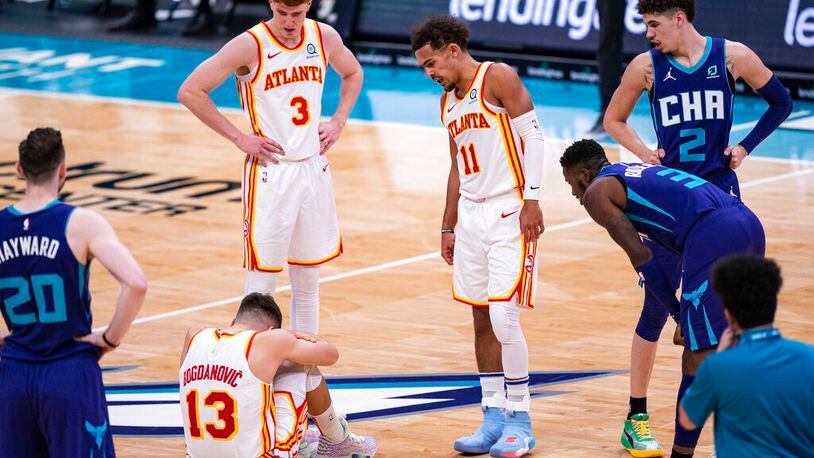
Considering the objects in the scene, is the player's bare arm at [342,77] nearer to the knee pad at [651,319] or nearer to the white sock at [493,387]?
the white sock at [493,387]

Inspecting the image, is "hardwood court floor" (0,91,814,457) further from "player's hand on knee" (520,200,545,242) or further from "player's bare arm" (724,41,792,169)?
"player's bare arm" (724,41,792,169)

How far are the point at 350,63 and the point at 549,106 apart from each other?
9750 mm

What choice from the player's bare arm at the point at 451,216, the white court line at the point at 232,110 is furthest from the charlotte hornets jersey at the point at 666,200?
the white court line at the point at 232,110

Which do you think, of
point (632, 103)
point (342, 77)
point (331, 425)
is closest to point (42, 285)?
point (331, 425)

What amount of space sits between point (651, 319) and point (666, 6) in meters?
1.42

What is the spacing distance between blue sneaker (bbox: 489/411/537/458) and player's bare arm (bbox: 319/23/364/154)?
5.32ft

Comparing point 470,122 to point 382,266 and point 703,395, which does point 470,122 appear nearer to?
point 703,395

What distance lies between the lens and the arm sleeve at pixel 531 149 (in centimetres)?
671

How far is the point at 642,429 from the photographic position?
667 cm

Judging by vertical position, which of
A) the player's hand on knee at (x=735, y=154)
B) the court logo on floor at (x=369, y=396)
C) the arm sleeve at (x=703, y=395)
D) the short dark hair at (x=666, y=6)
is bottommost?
the court logo on floor at (x=369, y=396)

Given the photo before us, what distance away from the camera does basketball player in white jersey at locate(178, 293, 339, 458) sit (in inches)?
227

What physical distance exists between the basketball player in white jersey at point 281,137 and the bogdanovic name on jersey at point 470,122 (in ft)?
2.53

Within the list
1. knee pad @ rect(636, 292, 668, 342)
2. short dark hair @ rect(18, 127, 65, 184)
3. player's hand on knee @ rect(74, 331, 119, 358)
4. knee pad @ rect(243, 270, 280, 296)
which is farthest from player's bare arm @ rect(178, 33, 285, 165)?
player's hand on knee @ rect(74, 331, 119, 358)

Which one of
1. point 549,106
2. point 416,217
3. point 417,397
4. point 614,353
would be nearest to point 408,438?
point 417,397
